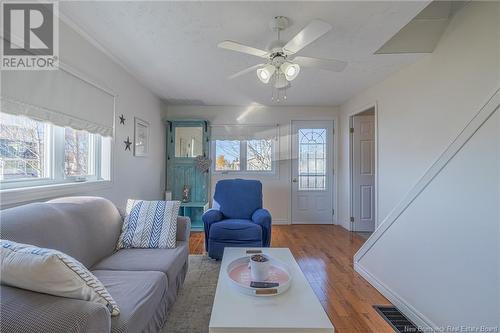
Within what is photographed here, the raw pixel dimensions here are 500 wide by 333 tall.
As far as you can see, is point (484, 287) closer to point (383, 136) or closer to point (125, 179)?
point (383, 136)

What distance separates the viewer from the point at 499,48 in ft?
5.90

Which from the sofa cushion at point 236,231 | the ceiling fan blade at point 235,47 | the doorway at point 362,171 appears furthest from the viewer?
the doorway at point 362,171

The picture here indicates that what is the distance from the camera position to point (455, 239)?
5.39 feet

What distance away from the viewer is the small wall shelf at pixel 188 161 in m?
4.50

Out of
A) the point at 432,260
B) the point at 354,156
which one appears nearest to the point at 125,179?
the point at 432,260

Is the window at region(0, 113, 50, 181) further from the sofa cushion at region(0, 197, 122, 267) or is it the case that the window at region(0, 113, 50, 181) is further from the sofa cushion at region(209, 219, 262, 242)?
the sofa cushion at region(209, 219, 262, 242)

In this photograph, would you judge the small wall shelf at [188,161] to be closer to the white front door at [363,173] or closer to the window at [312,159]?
the window at [312,159]

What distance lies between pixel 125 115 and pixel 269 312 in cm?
281

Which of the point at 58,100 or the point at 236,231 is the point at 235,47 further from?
the point at 236,231

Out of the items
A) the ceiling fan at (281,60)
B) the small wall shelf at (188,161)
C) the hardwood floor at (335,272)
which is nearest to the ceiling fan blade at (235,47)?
the ceiling fan at (281,60)

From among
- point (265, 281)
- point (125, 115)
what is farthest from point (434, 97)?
point (125, 115)

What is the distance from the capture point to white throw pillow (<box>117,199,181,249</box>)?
2.12 meters

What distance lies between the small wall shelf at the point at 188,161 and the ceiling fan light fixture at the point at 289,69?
273 centimetres

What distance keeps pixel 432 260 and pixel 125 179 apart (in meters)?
3.21
